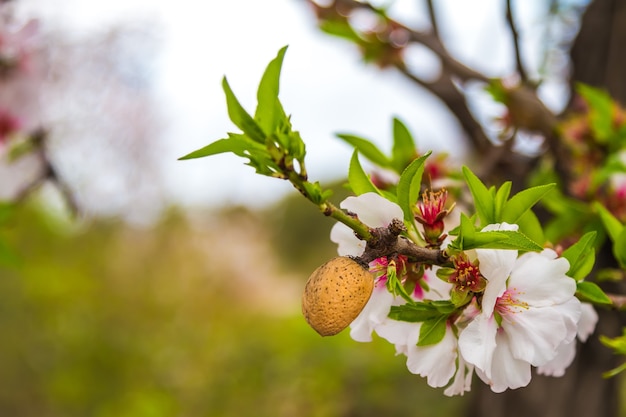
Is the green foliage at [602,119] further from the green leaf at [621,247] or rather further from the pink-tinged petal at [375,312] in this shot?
the pink-tinged petal at [375,312]

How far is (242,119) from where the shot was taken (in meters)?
0.39

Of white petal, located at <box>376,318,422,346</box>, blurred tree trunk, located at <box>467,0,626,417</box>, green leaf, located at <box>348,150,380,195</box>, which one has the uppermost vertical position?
green leaf, located at <box>348,150,380,195</box>

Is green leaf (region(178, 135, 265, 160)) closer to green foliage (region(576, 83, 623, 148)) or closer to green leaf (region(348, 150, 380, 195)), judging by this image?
green leaf (region(348, 150, 380, 195))

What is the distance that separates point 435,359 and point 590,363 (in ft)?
2.73

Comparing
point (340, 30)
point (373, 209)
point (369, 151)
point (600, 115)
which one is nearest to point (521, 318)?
point (373, 209)

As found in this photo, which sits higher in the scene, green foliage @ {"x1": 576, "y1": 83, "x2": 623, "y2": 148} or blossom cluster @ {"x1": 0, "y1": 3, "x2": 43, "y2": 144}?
blossom cluster @ {"x1": 0, "y1": 3, "x2": 43, "y2": 144}

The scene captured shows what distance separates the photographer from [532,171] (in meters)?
1.06

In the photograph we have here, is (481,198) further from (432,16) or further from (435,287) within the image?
(432,16)

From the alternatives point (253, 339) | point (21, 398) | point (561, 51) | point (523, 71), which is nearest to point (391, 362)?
point (253, 339)

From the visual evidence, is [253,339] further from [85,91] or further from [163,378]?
[85,91]

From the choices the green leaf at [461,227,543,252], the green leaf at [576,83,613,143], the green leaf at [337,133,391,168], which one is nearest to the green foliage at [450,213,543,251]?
the green leaf at [461,227,543,252]

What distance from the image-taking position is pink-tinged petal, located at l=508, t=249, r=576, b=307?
406 millimetres

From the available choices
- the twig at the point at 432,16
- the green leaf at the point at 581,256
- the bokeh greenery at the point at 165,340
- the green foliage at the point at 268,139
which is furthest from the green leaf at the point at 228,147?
the bokeh greenery at the point at 165,340

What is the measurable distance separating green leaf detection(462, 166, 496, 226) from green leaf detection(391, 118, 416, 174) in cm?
26
